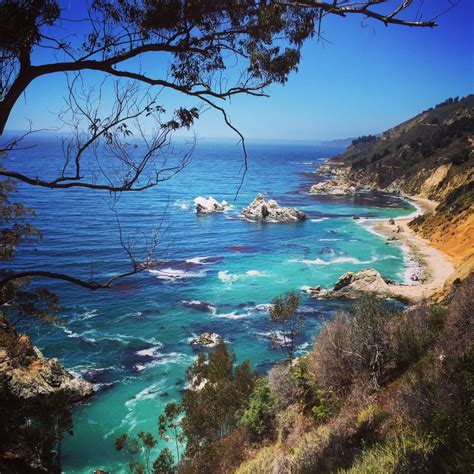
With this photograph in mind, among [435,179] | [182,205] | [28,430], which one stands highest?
[435,179]

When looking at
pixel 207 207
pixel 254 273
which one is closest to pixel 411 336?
pixel 254 273

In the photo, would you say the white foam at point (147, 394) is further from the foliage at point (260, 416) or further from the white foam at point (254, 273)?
the white foam at point (254, 273)

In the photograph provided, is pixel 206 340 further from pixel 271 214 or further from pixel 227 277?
pixel 271 214

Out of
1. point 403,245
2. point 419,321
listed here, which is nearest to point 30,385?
point 419,321

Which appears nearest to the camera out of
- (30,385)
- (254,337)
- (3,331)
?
(3,331)

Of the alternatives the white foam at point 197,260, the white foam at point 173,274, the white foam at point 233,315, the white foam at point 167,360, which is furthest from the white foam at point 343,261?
the white foam at point 167,360

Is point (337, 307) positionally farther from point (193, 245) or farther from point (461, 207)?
point (461, 207)
